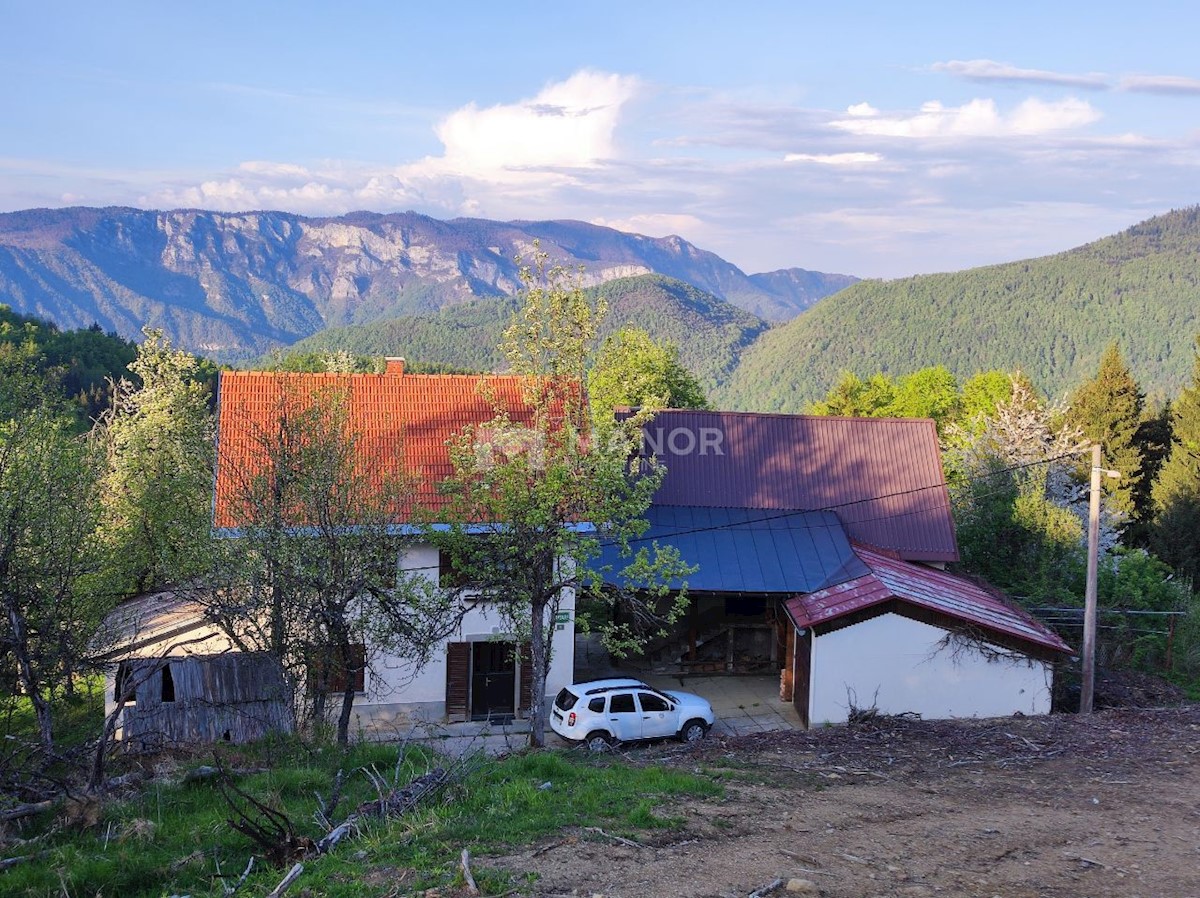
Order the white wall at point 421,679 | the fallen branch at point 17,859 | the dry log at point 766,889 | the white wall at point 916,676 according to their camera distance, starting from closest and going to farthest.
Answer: the dry log at point 766,889 < the fallen branch at point 17,859 < the white wall at point 916,676 < the white wall at point 421,679

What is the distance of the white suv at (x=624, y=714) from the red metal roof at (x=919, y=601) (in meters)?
2.94

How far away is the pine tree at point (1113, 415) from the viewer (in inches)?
1757

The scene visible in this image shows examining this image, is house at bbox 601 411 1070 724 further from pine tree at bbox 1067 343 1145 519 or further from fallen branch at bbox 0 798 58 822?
pine tree at bbox 1067 343 1145 519

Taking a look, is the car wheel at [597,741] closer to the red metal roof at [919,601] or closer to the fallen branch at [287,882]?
the red metal roof at [919,601]

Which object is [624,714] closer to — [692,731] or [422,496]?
[692,731]

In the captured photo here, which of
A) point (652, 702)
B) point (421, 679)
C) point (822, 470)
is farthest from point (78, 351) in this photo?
point (652, 702)

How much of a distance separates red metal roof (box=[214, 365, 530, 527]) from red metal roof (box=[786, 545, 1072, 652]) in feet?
23.5

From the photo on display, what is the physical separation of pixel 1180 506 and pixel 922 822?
3337 centimetres

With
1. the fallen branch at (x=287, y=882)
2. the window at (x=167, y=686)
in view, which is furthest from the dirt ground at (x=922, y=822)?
the window at (x=167, y=686)

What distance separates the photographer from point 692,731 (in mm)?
17984

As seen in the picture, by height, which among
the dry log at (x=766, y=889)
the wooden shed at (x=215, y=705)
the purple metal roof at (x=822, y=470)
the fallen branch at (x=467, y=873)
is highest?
the purple metal roof at (x=822, y=470)

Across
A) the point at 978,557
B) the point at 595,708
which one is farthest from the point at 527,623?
the point at 978,557

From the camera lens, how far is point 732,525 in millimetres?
23344

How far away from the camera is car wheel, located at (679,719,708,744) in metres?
17.9
